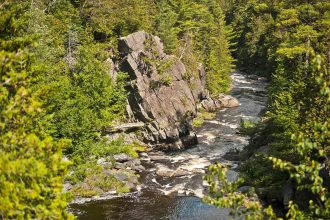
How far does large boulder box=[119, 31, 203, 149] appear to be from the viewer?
54344 mm

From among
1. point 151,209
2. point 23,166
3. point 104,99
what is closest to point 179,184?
point 151,209

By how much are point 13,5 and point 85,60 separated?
92.0 feet

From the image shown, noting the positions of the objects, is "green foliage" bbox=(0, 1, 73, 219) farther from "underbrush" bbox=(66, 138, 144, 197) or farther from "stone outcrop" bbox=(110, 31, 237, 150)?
"stone outcrop" bbox=(110, 31, 237, 150)

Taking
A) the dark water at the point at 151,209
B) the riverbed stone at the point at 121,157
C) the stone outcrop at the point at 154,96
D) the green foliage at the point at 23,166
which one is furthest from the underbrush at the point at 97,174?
the green foliage at the point at 23,166

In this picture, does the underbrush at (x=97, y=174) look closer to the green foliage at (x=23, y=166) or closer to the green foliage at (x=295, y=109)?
the green foliage at (x=295, y=109)

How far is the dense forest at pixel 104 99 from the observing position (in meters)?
10.6

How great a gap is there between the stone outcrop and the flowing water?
10.8 feet

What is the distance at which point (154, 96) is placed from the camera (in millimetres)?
56969

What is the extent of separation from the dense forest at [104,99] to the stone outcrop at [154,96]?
248cm

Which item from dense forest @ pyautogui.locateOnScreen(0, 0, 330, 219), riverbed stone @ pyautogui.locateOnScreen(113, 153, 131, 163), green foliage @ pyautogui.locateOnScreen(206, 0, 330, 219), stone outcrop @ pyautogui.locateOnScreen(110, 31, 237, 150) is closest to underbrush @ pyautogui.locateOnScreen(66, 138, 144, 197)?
dense forest @ pyautogui.locateOnScreen(0, 0, 330, 219)

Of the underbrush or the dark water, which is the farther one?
the underbrush

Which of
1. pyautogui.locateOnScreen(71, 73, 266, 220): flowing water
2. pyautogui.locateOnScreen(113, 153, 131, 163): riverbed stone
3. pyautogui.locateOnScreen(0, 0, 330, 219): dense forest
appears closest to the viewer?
pyautogui.locateOnScreen(0, 0, 330, 219): dense forest

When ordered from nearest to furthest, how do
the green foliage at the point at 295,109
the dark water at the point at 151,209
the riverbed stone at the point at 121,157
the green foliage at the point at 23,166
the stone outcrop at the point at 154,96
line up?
1. the green foliage at the point at 23,166
2. the green foliage at the point at 295,109
3. the dark water at the point at 151,209
4. the riverbed stone at the point at 121,157
5. the stone outcrop at the point at 154,96

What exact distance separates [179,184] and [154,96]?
1963cm
